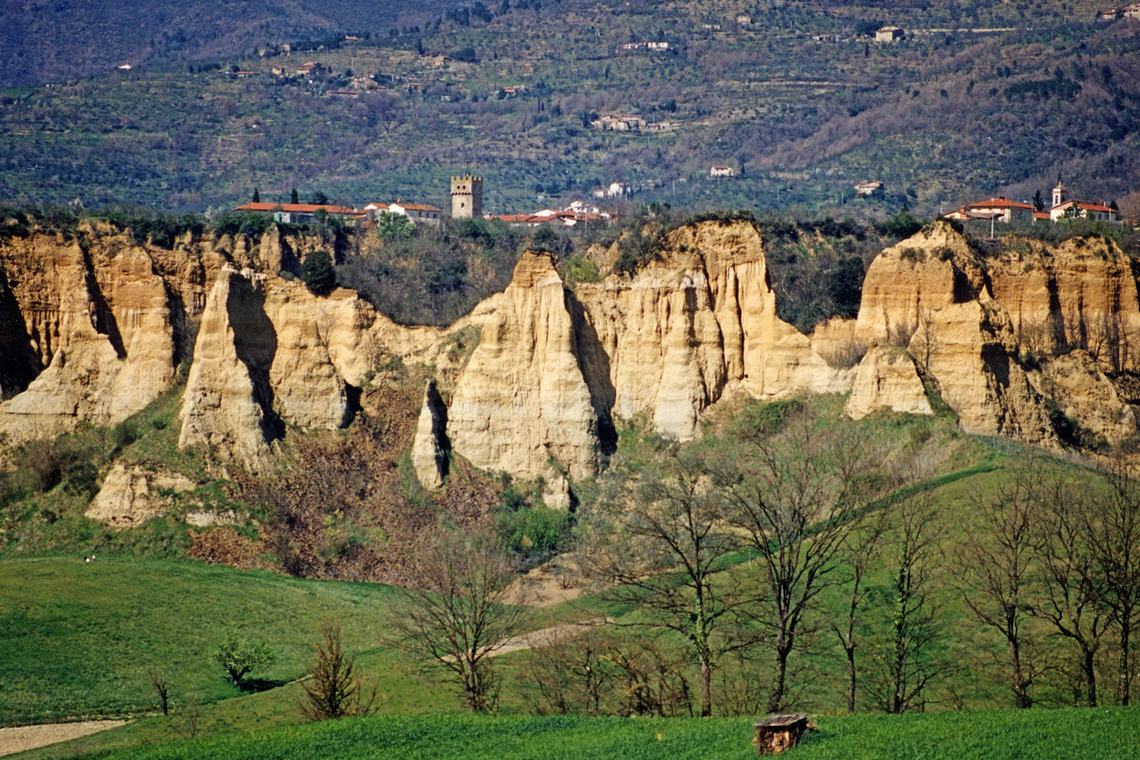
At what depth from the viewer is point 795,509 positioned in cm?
4112

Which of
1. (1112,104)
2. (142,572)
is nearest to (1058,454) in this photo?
(142,572)

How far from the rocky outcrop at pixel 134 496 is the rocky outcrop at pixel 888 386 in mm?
25637

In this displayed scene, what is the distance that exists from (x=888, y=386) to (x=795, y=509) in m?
23.3

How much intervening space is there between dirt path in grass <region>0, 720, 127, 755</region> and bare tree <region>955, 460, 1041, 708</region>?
23994 mm

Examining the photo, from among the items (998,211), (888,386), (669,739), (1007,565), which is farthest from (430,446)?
(998,211)

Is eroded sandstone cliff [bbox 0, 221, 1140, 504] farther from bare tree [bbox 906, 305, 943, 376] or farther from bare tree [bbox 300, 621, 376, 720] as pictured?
bare tree [bbox 300, 621, 376, 720]

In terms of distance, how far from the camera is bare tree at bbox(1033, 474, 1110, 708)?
4134cm

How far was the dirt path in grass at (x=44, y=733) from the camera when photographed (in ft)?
150

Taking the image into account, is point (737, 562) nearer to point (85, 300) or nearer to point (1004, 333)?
point (1004, 333)

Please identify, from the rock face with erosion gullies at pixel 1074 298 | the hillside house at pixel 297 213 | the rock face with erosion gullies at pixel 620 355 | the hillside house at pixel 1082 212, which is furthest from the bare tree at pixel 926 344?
the hillside house at pixel 297 213

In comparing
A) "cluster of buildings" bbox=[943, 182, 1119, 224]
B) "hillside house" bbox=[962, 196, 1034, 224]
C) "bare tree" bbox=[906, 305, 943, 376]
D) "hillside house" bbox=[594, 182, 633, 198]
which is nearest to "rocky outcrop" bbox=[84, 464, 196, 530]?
"bare tree" bbox=[906, 305, 943, 376]

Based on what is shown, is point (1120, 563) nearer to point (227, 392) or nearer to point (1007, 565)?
point (1007, 565)

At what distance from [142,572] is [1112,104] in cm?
14070

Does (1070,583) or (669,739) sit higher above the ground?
(1070,583)
